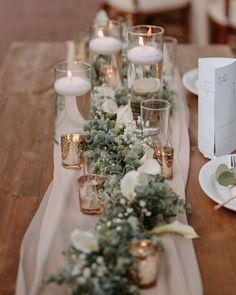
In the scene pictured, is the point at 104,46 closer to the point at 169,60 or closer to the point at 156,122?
the point at 169,60

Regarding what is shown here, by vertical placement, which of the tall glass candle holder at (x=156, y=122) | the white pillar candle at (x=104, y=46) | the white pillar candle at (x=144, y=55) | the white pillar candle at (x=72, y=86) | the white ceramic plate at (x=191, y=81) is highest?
the white pillar candle at (x=104, y=46)

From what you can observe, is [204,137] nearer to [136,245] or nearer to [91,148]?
[91,148]

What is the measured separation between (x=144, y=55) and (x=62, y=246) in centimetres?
76

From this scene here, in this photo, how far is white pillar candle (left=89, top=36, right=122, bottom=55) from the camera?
1.99 meters

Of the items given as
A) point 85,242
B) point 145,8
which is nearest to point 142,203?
point 85,242

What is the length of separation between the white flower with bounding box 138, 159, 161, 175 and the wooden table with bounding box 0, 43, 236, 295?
121 mm

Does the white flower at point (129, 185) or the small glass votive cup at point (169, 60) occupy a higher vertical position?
the small glass votive cup at point (169, 60)

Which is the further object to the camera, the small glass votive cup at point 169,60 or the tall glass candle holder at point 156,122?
the small glass votive cup at point 169,60

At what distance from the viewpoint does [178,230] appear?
1246mm

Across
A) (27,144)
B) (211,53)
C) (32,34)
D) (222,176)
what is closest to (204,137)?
(222,176)

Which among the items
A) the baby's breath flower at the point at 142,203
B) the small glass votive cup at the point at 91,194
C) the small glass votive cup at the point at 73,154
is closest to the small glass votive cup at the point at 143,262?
Answer: the baby's breath flower at the point at 142,203

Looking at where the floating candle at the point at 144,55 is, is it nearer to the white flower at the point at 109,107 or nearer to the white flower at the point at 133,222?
the white flower at the point at 109,107

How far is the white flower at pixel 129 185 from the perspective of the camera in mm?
1229

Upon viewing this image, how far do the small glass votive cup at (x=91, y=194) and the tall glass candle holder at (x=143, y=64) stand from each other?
47 cm
